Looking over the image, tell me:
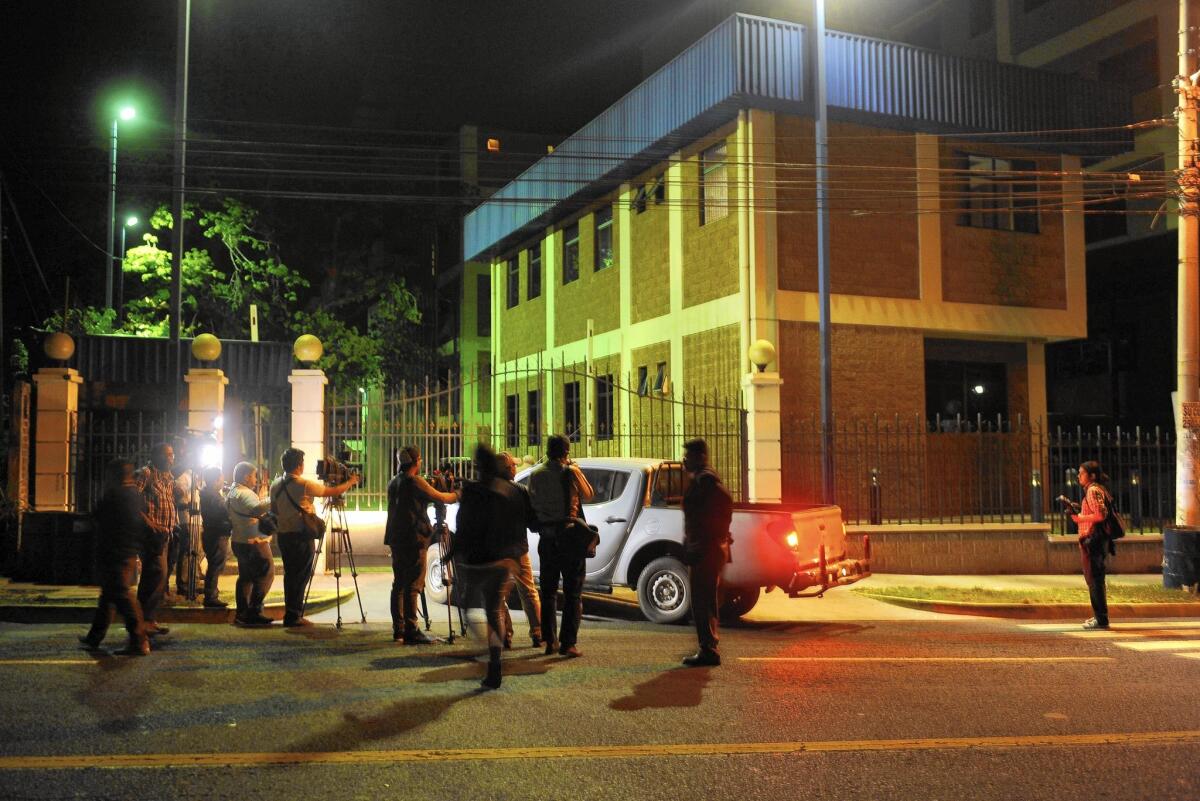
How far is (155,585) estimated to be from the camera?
32.0 feet

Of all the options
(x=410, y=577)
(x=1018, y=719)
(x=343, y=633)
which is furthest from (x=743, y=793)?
(x=343, y=633)

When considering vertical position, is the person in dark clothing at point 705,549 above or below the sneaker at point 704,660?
above

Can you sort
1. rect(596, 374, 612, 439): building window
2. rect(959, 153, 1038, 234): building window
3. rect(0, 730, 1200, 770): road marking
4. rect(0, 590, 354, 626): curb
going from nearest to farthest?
rect(0, 730, 1200, 770): road marking
rect(0, 590, 354, 626): curb
rect(959, 153, 1038, 234): building window
rect(596, 374, 612, 439): building window

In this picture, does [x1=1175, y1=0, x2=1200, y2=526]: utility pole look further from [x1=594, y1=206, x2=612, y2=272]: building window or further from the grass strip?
[x1=594, y1=206, x2=612, y2=272]: building window

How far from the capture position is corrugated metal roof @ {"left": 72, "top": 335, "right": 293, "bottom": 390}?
68.8 feet

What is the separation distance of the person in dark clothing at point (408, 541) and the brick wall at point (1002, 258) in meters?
14.3

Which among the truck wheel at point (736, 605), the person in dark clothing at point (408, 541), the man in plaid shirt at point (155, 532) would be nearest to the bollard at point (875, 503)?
the truck wheel at point (736, 605)

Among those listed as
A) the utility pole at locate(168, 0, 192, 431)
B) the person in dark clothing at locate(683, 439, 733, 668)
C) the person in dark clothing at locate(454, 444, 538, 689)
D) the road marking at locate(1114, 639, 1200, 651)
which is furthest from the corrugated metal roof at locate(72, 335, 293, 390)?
the road marking at locate(1114, 639, 1200, 651)

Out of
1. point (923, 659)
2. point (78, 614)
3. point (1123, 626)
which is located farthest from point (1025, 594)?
point (78, 614)

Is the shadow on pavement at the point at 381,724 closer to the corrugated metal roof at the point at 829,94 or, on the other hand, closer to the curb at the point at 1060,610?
the curb at the point at 1060,610

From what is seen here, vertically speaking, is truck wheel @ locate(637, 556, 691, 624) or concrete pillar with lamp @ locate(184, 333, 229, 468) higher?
concrete pillar with lamp @ locate(184, 333, 229, 468)

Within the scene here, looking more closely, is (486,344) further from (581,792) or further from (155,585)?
(581,792)

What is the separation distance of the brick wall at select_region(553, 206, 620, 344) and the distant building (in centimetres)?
18

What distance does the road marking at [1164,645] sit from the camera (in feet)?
33.3
